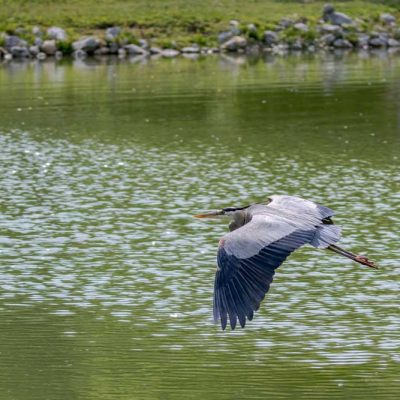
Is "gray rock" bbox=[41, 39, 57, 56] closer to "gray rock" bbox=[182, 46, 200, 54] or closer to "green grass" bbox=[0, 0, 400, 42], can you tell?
"green grass" bbox=[0, 0, 400, 42]

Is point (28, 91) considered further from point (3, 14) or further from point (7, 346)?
point (7, 346)

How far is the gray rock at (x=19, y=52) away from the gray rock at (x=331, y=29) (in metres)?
11.1

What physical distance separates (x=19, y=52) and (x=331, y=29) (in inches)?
457

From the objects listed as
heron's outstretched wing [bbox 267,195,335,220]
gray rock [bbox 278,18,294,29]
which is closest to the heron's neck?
heron's outstretched wing [bbox 267,195,335,220]

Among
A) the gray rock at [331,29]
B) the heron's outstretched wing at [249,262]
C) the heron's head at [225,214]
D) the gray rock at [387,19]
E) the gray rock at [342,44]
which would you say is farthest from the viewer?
the gray rock at [387,19]

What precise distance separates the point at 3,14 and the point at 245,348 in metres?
38.5

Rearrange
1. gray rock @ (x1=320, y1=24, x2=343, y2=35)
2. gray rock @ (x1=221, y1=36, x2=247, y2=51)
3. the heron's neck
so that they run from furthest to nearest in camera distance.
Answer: gray rock @ (x1=320, y1=24, x2=343, y2=35), gray rock @ (x1=221, y1=36, x2=247, y2=51), the heron's neck

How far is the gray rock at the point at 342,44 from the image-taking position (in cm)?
4606

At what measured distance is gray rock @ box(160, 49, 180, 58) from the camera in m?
44.2

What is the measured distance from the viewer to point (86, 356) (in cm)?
1054

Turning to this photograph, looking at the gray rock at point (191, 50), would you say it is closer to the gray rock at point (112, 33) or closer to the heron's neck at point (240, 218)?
the gray rock at point (112, 33)

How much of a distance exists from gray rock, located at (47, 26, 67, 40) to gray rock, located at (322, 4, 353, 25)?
32.8 feet

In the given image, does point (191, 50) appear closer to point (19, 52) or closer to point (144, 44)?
point (144, 44)

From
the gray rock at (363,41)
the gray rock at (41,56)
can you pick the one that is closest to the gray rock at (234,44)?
the gray rock at (363,41)
